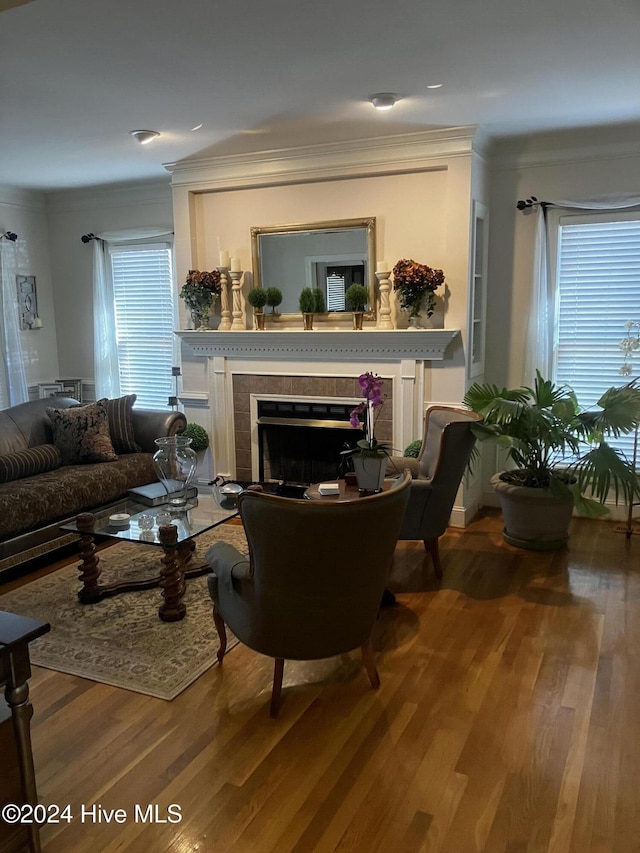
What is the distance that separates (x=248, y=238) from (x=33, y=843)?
429cm

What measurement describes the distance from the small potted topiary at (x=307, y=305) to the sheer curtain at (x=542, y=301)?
1.61 metres

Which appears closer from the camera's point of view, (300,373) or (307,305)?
(307,305)

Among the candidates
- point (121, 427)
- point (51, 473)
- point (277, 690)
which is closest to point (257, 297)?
point (121, 427)

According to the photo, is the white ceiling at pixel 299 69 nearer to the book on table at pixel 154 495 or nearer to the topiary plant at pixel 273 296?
the topiary plant at pixel 273 296

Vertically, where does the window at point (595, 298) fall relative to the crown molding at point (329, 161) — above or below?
below

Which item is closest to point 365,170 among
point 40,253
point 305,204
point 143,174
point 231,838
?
point 305,204

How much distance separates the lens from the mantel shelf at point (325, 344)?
4562 millimetres

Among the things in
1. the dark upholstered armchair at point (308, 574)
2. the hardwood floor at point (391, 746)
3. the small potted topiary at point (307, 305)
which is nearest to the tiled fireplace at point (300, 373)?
the small potted topiary at point (307, 305)

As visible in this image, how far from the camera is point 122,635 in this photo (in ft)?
10.6

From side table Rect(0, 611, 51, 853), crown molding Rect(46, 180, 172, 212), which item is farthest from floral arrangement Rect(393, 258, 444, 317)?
side table Rect(0, 611, 51, 853)

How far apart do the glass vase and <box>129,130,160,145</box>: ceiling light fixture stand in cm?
206

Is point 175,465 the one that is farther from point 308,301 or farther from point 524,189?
point 524,189

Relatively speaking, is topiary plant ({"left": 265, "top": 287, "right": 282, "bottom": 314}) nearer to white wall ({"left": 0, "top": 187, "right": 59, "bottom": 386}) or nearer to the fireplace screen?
the fireplace screen

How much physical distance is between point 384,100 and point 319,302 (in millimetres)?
1620
